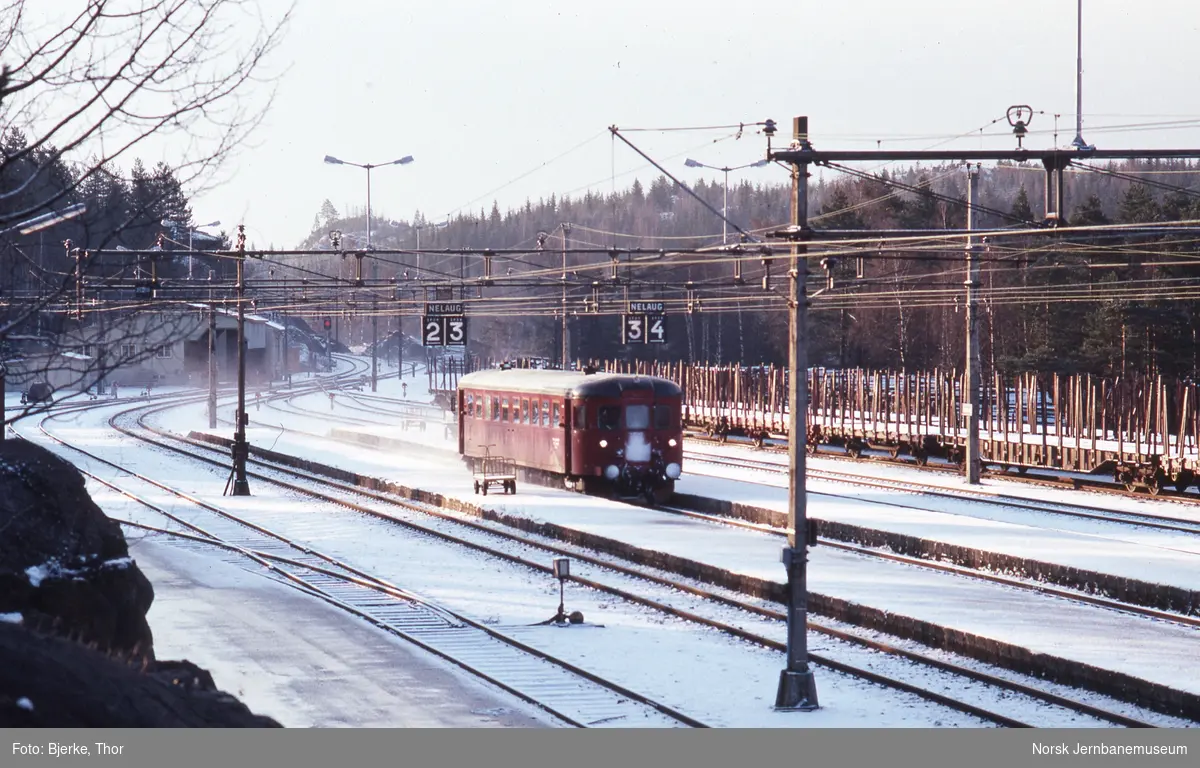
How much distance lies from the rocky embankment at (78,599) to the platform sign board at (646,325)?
2509cm

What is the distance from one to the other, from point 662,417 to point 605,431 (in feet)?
4.98

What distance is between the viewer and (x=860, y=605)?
1798 cm

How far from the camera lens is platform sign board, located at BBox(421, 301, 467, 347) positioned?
3888 cm

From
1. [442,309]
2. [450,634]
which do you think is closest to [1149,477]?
[442,309]

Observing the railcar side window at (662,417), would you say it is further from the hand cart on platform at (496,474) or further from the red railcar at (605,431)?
the hand cart on platform at (496,474)

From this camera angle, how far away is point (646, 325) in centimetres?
4144

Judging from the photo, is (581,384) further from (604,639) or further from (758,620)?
(604,639)

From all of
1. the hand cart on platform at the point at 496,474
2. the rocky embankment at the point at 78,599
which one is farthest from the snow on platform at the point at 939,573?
the rocky embankment at the point at 78,599

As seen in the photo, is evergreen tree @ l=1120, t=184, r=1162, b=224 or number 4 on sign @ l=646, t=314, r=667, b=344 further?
evergreen tree @ l=1120, t=184, r=1162, b=224

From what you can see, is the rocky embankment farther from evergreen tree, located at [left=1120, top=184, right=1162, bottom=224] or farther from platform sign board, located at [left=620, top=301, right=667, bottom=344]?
evergreen tree, located at [left=1120, top=184, right=1162, bottom=224]

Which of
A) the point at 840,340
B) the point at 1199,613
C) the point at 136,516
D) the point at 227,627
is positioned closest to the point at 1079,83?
the point at 1199,613

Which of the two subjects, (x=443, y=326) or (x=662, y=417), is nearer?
(x=662, y=417)

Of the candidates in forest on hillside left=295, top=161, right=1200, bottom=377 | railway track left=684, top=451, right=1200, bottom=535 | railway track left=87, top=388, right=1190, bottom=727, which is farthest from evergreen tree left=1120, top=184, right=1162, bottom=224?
railway track left=87, top=388, right=1190, bottom=727

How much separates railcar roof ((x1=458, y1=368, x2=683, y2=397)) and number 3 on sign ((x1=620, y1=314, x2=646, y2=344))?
5525 millimetres
